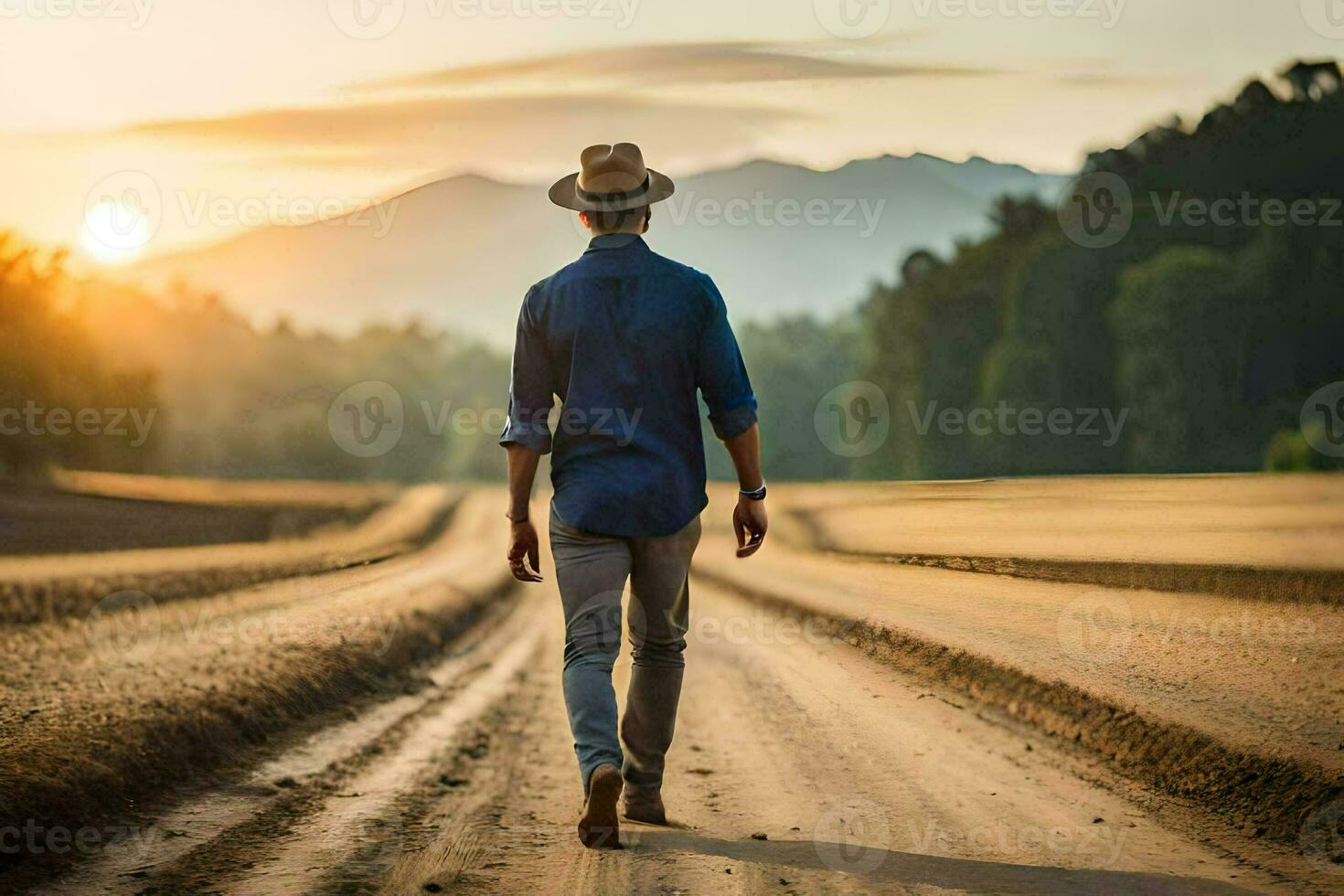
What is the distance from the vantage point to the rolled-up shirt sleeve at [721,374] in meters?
5.08

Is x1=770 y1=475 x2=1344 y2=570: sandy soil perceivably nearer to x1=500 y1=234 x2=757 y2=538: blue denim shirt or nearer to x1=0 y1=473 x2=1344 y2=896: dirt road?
x1=0 y1=473 x2=1344 y2=896: dirt road

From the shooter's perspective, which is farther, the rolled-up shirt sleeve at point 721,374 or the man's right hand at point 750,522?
the man's right hand at point 750,522

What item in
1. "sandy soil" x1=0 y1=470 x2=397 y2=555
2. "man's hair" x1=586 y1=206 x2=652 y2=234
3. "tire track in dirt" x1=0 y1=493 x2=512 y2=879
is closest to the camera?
"man's hair" x1=586 y1=206 x2=652 y2=234

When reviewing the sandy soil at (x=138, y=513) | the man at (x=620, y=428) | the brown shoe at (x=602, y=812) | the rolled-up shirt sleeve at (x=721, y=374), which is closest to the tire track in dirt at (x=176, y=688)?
the sandy soil at (x=138, y=513)

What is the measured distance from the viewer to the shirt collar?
16.8 feet

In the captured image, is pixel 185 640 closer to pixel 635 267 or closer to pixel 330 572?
pixel 635 267

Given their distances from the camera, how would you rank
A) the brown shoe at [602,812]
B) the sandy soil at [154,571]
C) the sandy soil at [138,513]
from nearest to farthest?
the brown shoe at [602,812]
the sandy soil at [154,571]
the sandy soil at [138,513]

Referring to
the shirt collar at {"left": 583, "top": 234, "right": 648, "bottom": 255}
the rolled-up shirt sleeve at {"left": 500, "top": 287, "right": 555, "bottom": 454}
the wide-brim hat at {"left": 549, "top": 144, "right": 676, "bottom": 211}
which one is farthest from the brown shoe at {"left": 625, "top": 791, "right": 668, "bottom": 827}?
the wide-brim hat at {"left": 549, "top": 144, "right": 676, "bottom": 211}

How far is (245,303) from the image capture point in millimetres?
29328

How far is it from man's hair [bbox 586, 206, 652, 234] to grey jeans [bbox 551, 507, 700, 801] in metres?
1.08

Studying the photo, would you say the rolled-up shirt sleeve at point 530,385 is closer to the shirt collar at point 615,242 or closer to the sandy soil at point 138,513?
the shirt collar at point 615,242

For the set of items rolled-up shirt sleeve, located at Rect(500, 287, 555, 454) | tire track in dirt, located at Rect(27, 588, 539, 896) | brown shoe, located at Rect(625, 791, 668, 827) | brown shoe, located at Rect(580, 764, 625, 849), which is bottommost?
tire track in dirt, located at Rect(27, 588, 539, 896)

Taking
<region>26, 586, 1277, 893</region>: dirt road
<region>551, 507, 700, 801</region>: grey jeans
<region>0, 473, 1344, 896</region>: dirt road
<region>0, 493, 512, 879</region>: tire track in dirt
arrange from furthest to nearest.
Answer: <region>0, 493, 512, 879</region>: tire track in dirt, <region>551, 507, 700, 801</region>: grey jeans, <region>0, 473, 1344, 896</region>: dirt road, <region>26, 586, 1277, 893</region>: dirt road

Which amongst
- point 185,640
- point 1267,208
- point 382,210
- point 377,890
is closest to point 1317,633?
point 377,890
